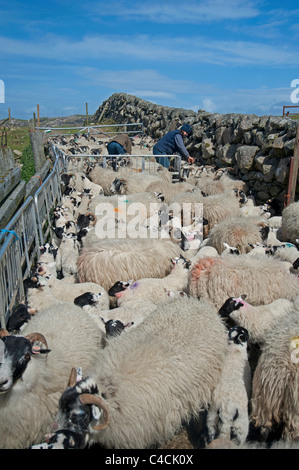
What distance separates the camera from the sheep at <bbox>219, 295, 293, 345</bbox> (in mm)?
3883

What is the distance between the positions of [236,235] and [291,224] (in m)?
1.23

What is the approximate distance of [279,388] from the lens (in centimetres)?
287

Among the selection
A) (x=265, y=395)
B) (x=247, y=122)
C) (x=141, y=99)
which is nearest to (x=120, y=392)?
(x=265, y=395)

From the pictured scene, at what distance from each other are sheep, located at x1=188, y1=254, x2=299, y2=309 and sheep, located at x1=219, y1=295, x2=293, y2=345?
38cm

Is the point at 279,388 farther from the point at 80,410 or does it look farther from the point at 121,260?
the point at 121,260

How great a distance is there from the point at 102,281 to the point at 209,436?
2.75 meters

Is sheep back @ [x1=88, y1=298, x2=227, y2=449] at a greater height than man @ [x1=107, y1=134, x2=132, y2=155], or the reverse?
man @ [x1=107, y1=134, x2=132, y2=155]

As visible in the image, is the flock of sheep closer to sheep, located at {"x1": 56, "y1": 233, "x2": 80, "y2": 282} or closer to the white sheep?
sheep, located at {"x1": 56, "y1": 233, "x2": 80, "y2": 282}

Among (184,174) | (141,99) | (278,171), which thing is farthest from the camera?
(141,99)

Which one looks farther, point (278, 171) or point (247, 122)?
point (247, 122)

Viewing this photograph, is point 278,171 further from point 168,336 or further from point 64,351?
point 64,351

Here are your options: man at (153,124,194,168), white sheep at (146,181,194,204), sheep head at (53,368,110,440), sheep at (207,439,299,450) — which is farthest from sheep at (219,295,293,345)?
man at (153,124,194,168)

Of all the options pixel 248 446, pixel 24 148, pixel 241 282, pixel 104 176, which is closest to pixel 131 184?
pixel 104 176

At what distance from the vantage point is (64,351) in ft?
10.6
